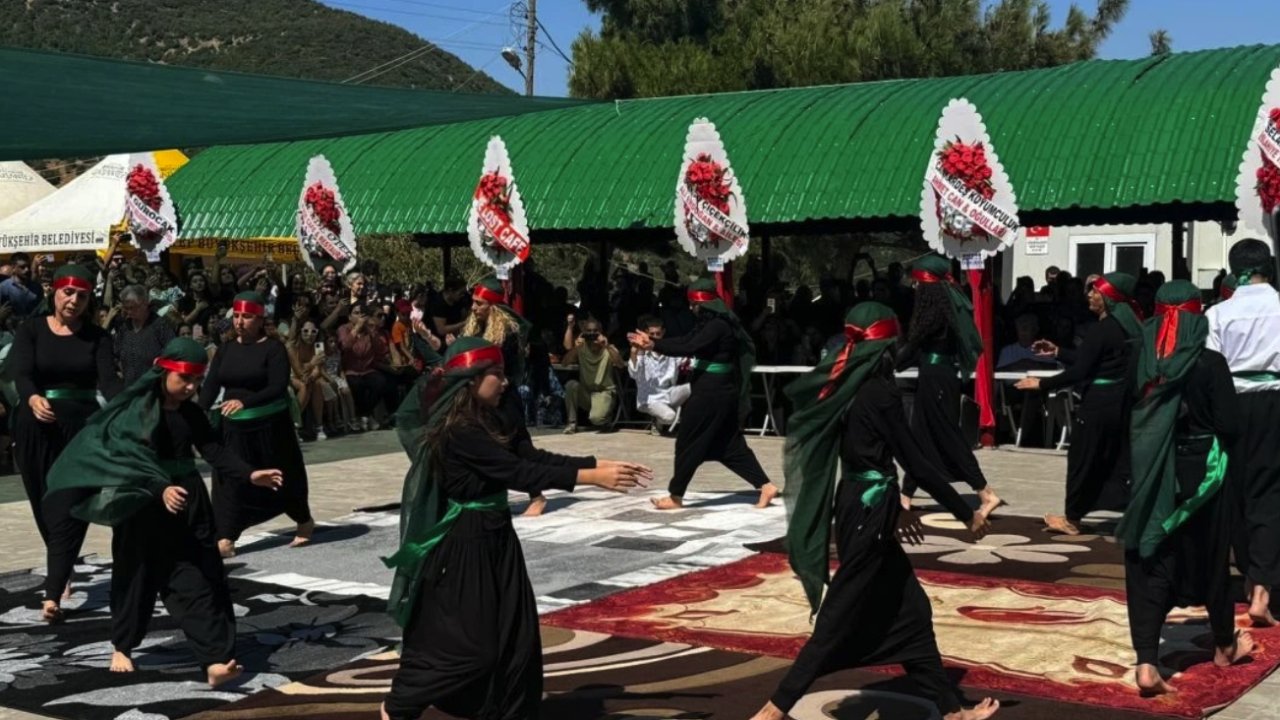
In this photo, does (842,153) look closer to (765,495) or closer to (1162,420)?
(765,495)

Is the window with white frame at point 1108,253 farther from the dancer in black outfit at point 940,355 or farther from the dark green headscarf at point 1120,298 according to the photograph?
the dark green headscarf at point 1120,298

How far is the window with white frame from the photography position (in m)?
29.4

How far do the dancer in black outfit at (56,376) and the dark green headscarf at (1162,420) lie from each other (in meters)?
5.30

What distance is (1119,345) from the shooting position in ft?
32.6

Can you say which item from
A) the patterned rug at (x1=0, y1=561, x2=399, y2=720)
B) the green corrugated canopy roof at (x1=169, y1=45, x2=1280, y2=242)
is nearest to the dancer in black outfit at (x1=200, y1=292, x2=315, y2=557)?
the patterned rug at (x1=0, y1=561, x2=399, y2=720)

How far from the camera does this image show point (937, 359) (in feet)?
36.5

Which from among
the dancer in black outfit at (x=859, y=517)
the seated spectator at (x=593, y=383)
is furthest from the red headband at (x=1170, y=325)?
the seated spectator at (x=593, y=383)

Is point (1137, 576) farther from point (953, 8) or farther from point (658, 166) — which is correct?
point (953, 8)

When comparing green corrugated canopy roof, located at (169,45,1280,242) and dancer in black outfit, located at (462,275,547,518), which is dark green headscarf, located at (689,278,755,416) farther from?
green corrugated canopy roof, located at (169,45,1280,242)

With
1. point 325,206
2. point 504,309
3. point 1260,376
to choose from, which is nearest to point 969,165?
point 504,309

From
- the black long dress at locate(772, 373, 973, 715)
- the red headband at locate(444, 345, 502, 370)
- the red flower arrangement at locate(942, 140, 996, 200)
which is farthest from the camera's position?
the red flower arrangement at locate(942, 140, 996, 200)

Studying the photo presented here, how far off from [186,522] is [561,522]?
4805mm

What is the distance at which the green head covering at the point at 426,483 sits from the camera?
5.75 meters

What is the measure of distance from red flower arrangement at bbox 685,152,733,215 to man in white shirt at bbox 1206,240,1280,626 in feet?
32.7
